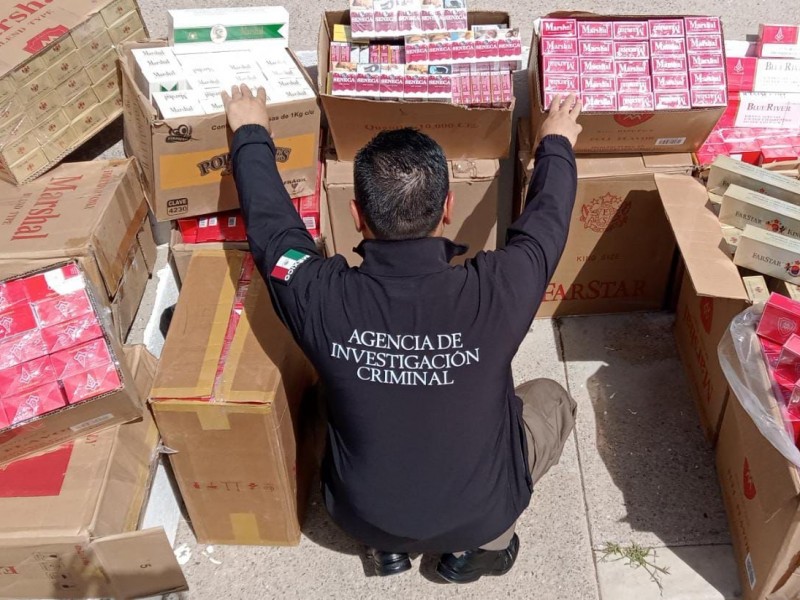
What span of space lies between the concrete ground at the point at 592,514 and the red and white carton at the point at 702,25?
2.60 ft

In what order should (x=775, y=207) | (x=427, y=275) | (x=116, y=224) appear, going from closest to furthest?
(x=427, y=275), (x=775, y=207), (x=116, y=224)

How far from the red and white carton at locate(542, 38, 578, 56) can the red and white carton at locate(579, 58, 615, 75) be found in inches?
2.4

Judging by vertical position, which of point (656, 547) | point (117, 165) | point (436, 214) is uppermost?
point (436, 214)

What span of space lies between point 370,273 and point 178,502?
62.3 inches

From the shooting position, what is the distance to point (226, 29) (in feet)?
11.2

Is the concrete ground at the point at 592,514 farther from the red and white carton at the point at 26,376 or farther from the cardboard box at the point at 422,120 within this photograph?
the red and white carton at the point at 26,376

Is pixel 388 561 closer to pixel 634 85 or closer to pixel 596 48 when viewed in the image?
pixel 634 85

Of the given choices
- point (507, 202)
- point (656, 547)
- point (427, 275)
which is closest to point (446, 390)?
point (427, 275)

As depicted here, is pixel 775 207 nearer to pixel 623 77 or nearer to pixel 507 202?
pixel 623 77

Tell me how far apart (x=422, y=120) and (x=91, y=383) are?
1.70 meters

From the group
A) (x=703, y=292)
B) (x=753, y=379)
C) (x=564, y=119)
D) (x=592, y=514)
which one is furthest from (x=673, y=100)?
(x=592, y=514)

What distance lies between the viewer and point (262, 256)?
2.56 metres

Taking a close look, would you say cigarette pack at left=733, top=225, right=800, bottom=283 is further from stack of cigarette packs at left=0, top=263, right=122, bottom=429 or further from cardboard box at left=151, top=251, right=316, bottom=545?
stack of cigarette packs at left=0, top=263, right=122, bottom=429

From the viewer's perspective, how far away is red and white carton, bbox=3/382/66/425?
2.59m
